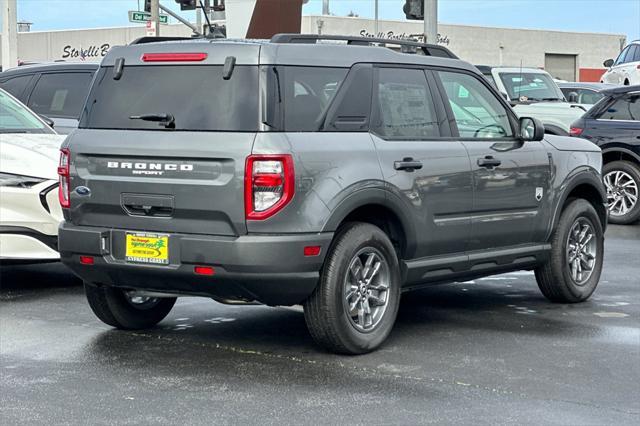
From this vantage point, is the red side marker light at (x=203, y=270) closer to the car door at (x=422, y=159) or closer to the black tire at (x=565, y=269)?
the car door at (x=422, y=159)

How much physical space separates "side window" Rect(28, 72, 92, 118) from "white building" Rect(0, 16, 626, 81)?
163 feet

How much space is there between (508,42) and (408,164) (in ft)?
206

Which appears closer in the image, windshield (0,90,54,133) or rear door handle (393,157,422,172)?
rear door handle (393,157,422,172)

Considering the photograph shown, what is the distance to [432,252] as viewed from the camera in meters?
7.76

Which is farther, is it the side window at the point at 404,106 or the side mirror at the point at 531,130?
the side mirror at the point at 531,130

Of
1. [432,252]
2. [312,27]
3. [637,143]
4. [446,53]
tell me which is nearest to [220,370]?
[432,252]

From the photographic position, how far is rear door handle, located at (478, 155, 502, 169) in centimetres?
808

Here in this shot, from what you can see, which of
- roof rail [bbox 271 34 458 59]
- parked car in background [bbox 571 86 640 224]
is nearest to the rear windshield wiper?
roof rail [bbox 271 34 458 59]

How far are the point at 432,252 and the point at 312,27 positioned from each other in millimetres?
53802

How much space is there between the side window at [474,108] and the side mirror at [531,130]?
0.09m

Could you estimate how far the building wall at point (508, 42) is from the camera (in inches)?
2544

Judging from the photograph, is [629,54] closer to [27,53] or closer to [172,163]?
[172,163]

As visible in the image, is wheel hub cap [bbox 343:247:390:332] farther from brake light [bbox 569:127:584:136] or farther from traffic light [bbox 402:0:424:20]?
traffic light [bbox 402:0:424:20]

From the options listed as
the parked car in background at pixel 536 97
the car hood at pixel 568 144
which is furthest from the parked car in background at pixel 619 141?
the car hood at pixel 568 144
